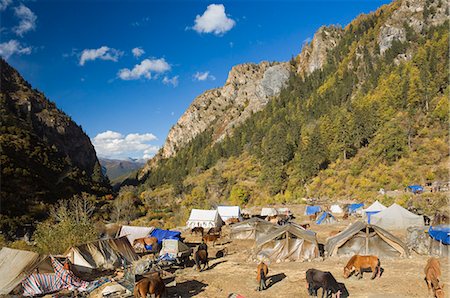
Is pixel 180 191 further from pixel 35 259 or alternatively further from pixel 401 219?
pixel 35 259

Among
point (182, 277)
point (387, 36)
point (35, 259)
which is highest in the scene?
point (387, 36)

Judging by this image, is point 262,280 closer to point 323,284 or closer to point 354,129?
point 323,284

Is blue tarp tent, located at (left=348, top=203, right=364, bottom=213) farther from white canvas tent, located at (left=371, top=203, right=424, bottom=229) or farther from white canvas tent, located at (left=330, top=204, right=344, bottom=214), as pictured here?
white canvas tent, located at (left=371, top=203, right=424, bottom=229)

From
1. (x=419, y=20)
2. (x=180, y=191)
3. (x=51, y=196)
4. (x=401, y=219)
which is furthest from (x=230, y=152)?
(x=401, y=219)

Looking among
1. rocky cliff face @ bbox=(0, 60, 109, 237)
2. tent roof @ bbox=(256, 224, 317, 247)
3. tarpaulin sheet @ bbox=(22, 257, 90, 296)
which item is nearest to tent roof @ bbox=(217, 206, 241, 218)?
tent roof @ bbox=(256, 224, 317, 247)

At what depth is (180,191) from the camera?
359 ft

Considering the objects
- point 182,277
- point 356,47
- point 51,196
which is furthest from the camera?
point 356,47

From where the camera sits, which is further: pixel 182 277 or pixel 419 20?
pixel 419 20

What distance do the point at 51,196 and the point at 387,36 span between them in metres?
119

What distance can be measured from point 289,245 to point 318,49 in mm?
152110

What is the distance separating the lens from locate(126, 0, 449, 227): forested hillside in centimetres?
6450

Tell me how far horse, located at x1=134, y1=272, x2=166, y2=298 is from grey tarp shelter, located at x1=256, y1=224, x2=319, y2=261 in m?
10.5

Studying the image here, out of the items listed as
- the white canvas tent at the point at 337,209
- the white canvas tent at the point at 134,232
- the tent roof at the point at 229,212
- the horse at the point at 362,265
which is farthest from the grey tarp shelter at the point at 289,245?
the white canvas tent at the point at 337,209

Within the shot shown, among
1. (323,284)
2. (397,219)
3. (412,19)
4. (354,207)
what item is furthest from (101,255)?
(412,19)
